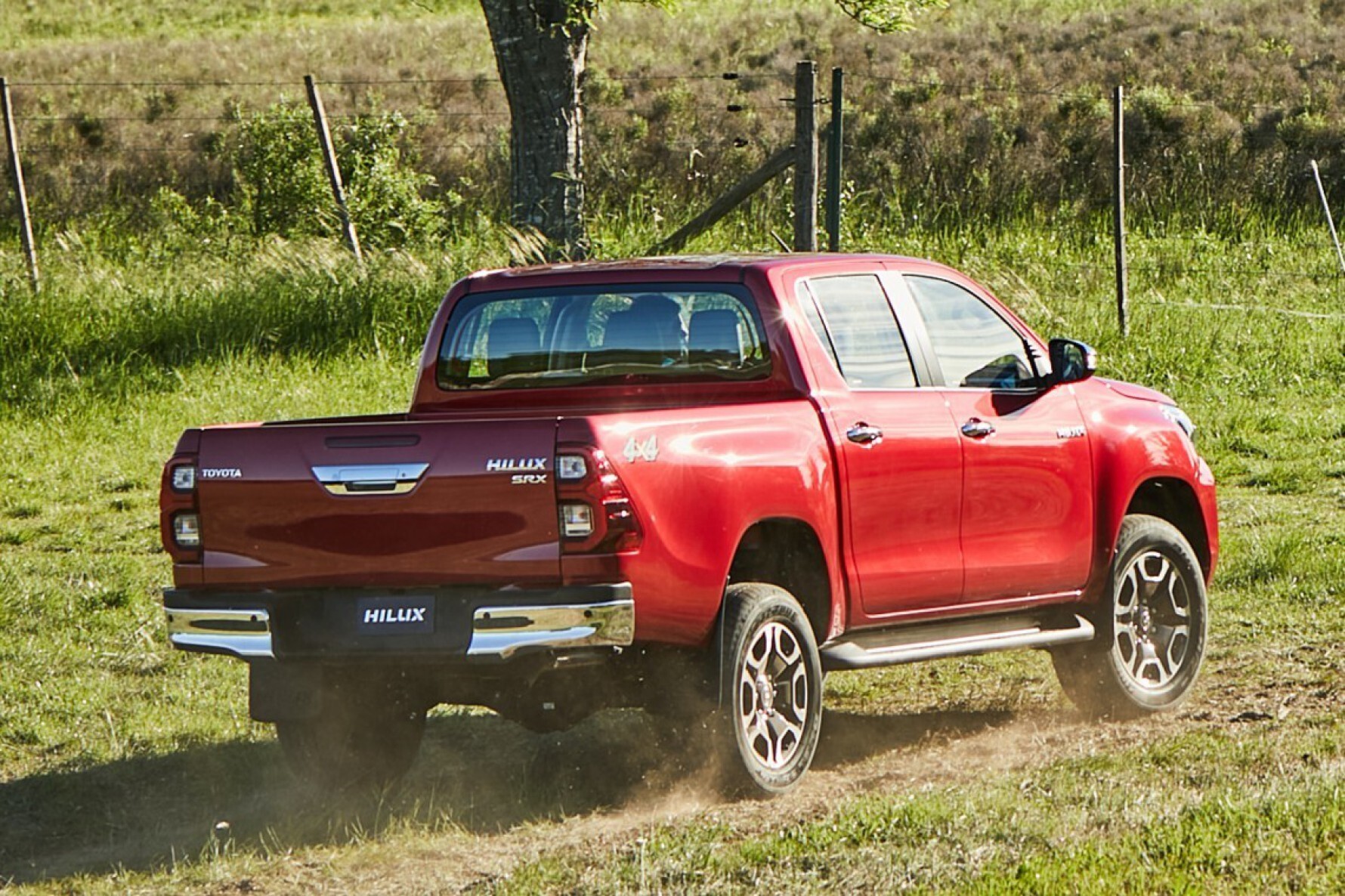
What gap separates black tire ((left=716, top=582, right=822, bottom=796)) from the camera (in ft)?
21.2

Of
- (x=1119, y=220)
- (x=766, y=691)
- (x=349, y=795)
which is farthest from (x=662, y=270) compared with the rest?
(x=1119, y=220)

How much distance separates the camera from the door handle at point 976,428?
755 centimetres

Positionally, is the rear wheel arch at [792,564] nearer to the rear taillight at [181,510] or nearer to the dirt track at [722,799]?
the dirt track at [722,799]

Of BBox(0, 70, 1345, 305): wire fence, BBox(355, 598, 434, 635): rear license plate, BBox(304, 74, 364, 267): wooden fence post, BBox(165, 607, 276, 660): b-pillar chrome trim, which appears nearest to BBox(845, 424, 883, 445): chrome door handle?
BBox(355, 598, 434, 635): rear license plate

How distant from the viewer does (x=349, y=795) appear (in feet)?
23.5

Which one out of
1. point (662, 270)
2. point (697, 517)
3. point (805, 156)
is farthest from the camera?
point (805, 156)

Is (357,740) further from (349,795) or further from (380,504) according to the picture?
(380,504)

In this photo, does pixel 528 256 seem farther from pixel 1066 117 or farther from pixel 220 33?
pixel 220 33

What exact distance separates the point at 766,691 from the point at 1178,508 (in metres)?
2.83

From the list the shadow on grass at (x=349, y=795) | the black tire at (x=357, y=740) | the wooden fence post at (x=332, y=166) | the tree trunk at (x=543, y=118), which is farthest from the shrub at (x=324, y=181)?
the black tire at (x=357, y=740)

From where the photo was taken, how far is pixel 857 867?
18.0ft

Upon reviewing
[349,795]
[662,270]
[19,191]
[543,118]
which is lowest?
[349,795]

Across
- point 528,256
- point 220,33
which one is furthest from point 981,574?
point 220,33

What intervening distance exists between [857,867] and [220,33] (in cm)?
5038
